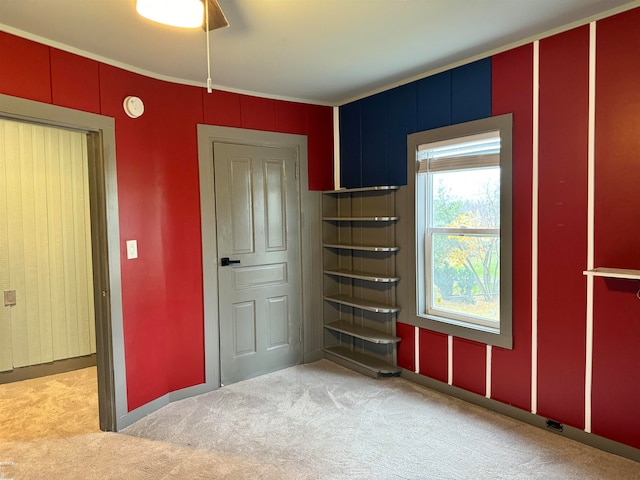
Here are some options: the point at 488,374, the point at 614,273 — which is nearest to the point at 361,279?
the point at 488,374

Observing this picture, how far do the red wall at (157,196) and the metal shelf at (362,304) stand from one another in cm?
125

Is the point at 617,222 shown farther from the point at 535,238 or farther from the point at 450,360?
the point at 450,360

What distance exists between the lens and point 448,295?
336 cm

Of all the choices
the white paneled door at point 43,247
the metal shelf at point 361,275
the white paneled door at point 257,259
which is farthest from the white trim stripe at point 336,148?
the white paneled door at point 43,247

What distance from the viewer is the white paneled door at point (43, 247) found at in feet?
12.1

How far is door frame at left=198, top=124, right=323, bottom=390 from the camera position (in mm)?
3486

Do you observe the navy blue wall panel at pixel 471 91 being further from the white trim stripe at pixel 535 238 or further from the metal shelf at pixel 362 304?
the metal shelf at pixel 362 304

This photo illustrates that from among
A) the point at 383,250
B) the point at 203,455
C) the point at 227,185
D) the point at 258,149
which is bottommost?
the point at 203,455

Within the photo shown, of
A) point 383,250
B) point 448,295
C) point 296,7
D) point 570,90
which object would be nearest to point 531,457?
point 448,295

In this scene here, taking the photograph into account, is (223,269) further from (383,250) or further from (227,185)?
(383,250)

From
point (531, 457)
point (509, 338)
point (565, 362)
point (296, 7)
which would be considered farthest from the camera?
point (509, 338)

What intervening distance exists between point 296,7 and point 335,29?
352 millimetres

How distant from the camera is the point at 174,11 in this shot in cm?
181

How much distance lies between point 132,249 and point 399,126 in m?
2.28
